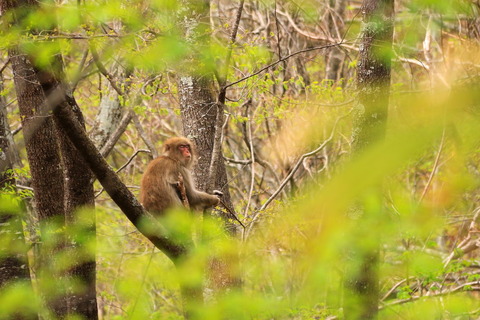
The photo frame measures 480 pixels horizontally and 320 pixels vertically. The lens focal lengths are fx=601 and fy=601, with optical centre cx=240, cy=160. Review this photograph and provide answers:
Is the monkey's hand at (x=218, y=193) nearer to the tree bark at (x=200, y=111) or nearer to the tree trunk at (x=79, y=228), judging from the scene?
the tree bark at (x=200, y=111)

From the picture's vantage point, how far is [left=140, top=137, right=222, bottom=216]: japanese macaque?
6.43m

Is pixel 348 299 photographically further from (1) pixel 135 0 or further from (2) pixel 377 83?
(1) pixel 135 0

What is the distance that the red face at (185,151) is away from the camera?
258 inches

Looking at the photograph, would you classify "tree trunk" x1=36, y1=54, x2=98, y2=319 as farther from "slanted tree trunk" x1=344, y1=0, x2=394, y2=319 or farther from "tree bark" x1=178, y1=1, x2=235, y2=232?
"slanted tree trunk" x1=344, y1=0, x2=394, y2=319

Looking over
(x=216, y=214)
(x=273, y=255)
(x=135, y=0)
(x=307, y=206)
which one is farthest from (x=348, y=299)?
(x=273, y=255)

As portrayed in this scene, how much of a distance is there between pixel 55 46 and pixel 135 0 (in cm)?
204

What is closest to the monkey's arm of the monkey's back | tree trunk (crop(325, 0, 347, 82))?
the monkey's back

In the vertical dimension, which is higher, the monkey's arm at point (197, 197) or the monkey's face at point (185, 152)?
the monkey's face at point (185, 152)

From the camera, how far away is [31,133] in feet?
19.0

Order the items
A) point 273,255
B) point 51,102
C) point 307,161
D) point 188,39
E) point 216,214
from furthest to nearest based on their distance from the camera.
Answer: point 307,161
point 273,255
point 216,214
point 188,39
point 51,102

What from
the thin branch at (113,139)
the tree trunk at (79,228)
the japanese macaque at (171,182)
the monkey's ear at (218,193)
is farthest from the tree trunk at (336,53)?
the tree trunk at (79,228)

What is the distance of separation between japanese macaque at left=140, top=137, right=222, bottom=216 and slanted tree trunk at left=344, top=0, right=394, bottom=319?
73.5 inches

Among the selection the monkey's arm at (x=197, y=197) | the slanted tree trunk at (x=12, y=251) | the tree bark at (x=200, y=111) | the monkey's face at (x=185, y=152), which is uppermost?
the tree bark at (x=200, y=111)

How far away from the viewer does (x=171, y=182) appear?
21.7 feet
